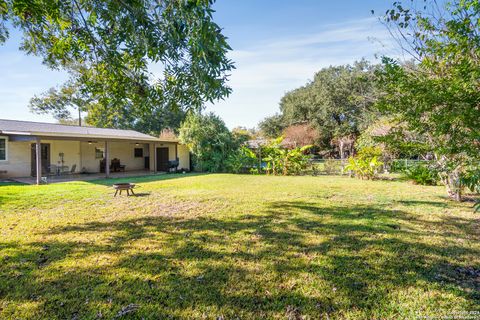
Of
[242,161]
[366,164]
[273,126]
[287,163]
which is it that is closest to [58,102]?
[273,126]

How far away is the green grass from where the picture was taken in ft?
9.09

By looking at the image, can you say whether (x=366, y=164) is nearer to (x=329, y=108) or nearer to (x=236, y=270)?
(x=236, y=270)

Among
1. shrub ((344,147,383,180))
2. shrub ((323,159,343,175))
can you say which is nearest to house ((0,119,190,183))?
shrub ((323,159,343,175))

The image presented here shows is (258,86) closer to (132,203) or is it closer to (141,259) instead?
(132,203)

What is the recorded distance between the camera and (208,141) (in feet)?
61.1

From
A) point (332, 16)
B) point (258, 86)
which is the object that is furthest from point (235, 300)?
point (258, 86)

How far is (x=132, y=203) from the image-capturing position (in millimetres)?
7875

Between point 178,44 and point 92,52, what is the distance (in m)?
3.07

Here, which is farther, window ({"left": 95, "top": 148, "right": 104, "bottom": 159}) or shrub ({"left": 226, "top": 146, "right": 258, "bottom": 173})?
window ({"left": 95, "top": 148, "right": 104, "bottom": 159})

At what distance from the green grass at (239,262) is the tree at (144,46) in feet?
8.21

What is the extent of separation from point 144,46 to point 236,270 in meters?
3.51

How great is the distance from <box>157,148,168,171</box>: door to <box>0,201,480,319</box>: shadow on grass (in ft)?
50.8

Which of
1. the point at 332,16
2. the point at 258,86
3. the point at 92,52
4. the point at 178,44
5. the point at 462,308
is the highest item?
the point at 332,16

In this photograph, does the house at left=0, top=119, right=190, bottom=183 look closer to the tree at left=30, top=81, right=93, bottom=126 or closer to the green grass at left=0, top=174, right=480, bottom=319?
the green grass at left=0, top=174, right=480, bottom=319
